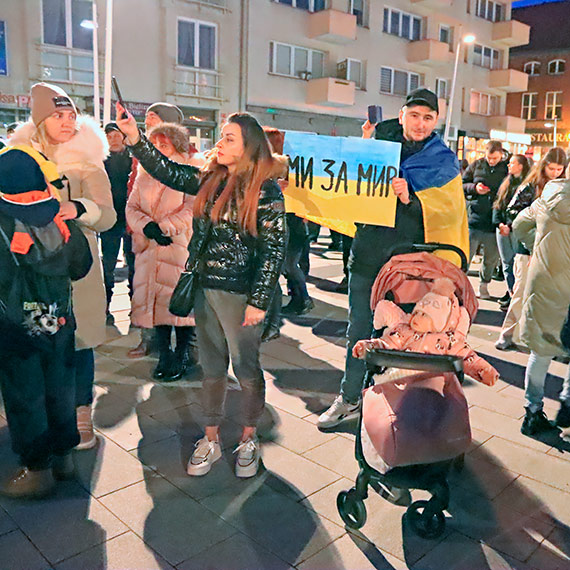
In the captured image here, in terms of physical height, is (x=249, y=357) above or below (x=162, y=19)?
below

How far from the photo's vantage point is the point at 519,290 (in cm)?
585

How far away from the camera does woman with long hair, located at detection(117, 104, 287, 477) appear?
3.22 meters

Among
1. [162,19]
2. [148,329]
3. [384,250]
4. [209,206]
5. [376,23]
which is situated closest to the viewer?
[209,206]

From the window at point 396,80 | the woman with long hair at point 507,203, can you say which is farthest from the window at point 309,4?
the woman with long hair at point 507,203

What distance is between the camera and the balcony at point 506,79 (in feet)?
109

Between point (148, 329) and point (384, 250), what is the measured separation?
8.41 ft

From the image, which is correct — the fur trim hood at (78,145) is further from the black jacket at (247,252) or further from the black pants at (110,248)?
the black pants at (110,248)

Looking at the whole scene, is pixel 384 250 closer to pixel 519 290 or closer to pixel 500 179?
pixel 519 290

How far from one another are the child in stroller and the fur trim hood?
1.92 metres

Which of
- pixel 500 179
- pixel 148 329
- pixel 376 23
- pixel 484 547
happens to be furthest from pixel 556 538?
pixel 376 23

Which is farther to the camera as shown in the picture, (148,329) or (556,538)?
(148,329)

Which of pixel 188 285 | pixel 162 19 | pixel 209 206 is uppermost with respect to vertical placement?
pixel 162 19

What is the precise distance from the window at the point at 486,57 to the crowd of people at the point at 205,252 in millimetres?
32255

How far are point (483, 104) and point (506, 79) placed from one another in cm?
179
